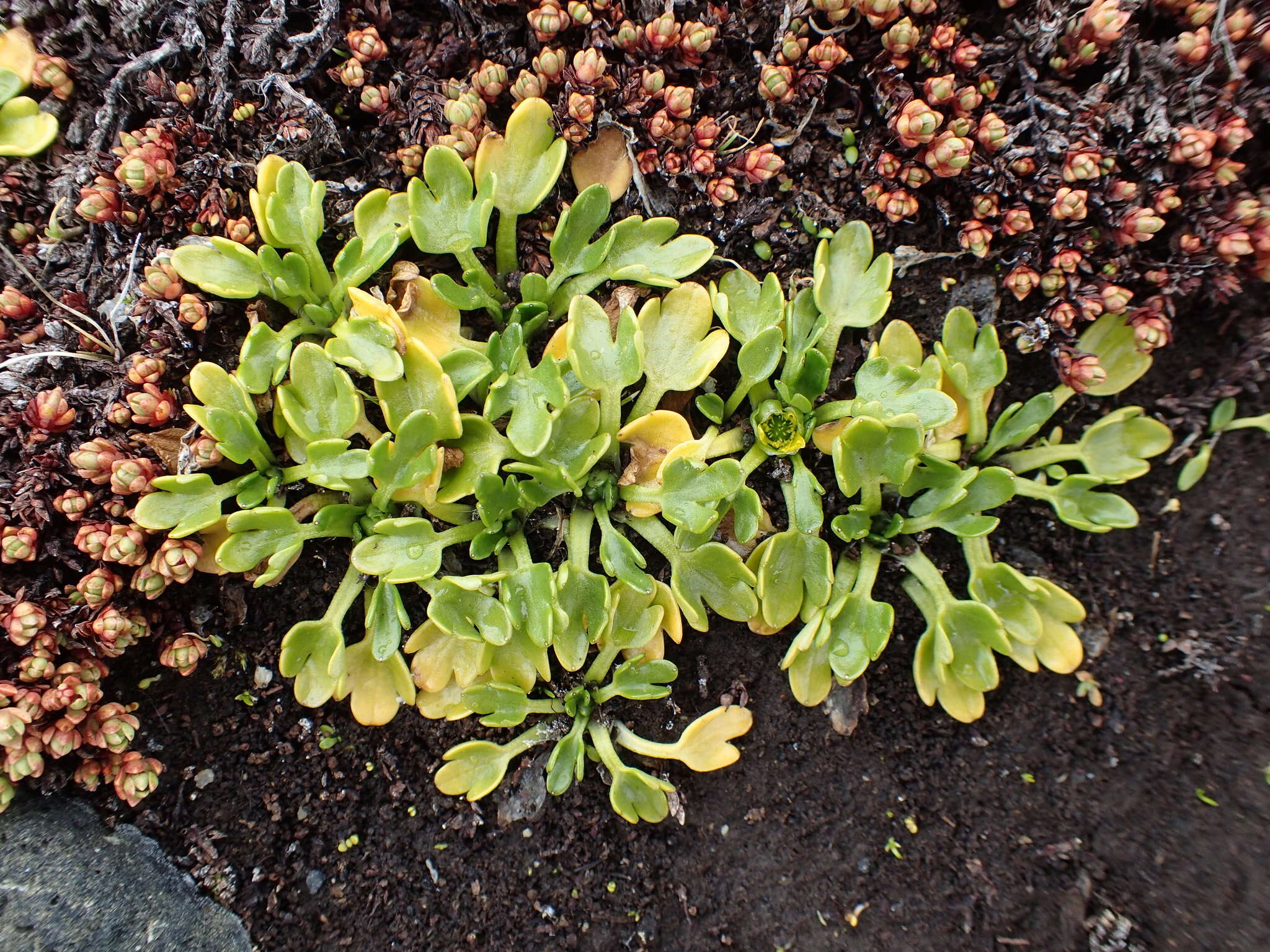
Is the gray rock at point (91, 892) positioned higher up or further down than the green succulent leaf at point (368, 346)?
further down

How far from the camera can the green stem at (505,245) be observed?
2.23 m

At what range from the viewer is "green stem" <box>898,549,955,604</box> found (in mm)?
2303

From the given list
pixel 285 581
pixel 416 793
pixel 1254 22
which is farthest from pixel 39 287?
pixel 1254 22

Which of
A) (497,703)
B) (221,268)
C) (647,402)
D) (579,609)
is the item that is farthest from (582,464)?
(221,268)

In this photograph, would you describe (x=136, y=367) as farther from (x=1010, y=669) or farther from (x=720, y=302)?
(x=1010, y=669)

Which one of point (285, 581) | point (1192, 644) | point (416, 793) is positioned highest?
point (285, 581)

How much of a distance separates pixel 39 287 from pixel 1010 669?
2.97m

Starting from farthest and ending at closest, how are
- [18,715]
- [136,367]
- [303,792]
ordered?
[303,792], [136,367], [18,715]

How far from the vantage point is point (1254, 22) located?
6.85ft

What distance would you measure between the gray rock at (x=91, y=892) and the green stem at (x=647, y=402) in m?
1.77

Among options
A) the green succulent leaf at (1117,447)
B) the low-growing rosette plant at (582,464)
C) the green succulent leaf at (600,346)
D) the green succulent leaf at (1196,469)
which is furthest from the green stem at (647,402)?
the green succulent leaf at (1196,469)

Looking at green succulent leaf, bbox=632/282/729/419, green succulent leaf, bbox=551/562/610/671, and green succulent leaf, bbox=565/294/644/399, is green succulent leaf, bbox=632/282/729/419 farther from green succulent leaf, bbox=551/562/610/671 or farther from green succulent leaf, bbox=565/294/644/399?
green succulent leaf, bbox=551/562/610/671

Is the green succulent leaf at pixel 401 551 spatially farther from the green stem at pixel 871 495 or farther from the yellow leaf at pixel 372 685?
the green stem at pixel 871 495

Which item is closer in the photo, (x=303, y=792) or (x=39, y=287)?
(x=39, y=287)
